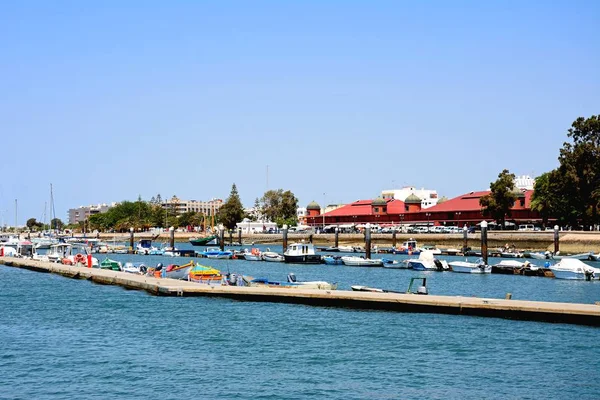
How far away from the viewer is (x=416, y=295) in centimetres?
4272

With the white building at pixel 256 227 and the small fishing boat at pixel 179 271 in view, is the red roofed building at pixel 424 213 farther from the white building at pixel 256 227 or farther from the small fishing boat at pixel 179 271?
the small fishing boat at pixel 179 271

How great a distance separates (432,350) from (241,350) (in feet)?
24.6

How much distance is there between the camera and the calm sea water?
26.2m

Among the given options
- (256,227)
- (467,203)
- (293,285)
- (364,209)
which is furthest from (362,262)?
(256,227)

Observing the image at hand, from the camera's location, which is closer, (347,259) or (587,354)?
(587,354)

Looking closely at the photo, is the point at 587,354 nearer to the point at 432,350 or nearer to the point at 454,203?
the point at 432,350

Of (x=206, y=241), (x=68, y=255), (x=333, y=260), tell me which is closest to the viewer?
(x=68, y=255)

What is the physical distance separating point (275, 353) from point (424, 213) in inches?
5341

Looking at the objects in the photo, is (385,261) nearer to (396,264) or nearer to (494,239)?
(396,264)

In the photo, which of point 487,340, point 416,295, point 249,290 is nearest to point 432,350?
point 487,340

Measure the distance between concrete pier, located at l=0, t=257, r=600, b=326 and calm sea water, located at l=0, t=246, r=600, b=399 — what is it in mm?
713

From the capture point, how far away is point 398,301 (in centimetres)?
4159

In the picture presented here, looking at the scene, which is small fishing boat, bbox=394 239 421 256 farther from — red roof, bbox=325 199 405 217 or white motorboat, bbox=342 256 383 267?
red roof, bbox=325 199 405 217

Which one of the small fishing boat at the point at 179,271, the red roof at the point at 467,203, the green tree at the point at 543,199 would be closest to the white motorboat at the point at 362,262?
the small fishing boat at the point at 179,271
